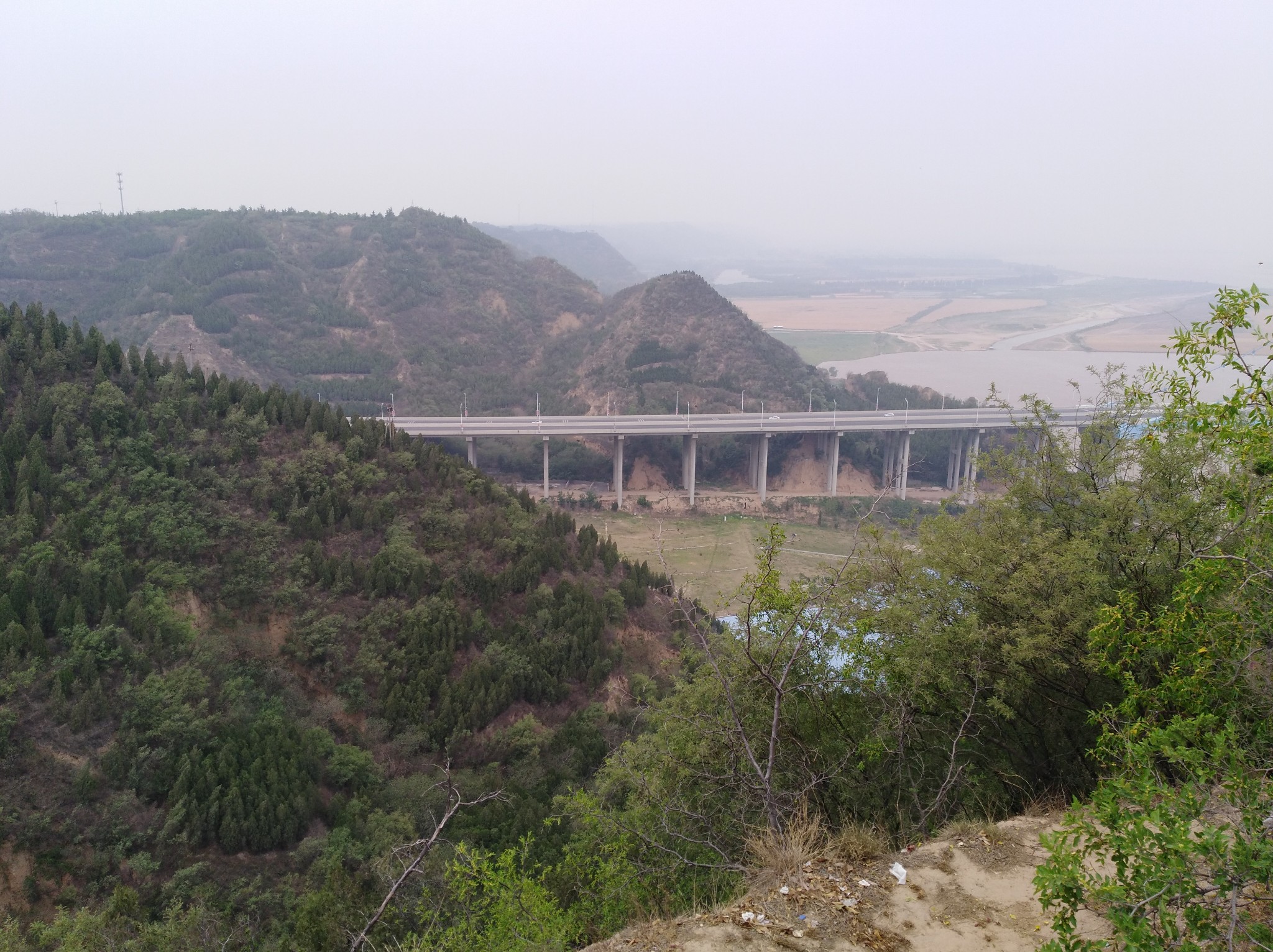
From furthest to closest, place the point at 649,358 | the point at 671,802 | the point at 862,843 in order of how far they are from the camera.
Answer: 1. the point at 649,358
2. the point at 671,802
3. the point at 862,843

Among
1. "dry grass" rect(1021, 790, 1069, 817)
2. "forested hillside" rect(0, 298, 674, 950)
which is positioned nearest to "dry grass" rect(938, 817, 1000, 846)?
"dry grass" rect(1021, 790, 1069, 817)

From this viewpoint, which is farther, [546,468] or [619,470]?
[619,470]

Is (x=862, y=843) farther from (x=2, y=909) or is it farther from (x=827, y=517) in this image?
(x=827, y=517)

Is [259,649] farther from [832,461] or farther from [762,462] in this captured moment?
[832,461]

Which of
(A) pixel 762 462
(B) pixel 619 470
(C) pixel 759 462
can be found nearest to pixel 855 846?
(B) pixel 619 470

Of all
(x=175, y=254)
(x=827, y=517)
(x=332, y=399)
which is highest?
(x=175, y=254)

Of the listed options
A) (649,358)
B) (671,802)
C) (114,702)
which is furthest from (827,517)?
(671,802)
